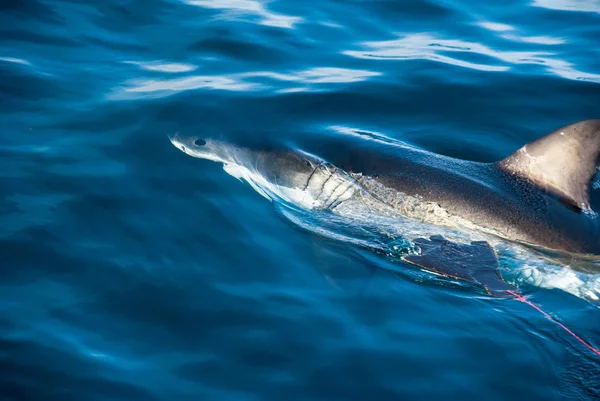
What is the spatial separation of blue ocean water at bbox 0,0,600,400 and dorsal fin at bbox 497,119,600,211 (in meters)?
0.50

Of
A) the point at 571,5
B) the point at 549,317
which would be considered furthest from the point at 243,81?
the point at 571,5

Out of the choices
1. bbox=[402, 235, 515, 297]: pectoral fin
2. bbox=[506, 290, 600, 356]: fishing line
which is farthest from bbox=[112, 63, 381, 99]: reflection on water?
bbox=[506, 290, 600, 356]: fishing line

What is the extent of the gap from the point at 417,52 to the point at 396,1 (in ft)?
6.47

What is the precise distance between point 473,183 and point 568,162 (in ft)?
2.76

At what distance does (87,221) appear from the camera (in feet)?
17.7

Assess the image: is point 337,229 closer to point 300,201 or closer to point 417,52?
point 300,201

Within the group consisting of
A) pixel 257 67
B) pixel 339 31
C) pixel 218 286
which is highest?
pixel 339 31

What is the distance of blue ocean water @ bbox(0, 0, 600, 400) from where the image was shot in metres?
3.99

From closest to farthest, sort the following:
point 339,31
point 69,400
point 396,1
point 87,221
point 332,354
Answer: point 69,400 < point 332,354 < point 87,221 < point 339,31 < point 396,1

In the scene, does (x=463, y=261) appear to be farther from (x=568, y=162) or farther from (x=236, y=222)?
(x=236, y=222)

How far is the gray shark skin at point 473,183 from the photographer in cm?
558

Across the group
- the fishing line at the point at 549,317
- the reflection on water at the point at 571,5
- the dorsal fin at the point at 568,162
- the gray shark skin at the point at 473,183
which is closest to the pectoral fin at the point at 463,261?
the fishing line at the point at 549,317

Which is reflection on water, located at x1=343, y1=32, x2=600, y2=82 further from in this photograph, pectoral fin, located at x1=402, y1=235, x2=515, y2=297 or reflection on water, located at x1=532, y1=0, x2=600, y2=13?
pectoral fin, located at x1=402, y1=235, x2=515, y2=297

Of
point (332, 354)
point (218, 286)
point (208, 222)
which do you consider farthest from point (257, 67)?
point (332, 354)
